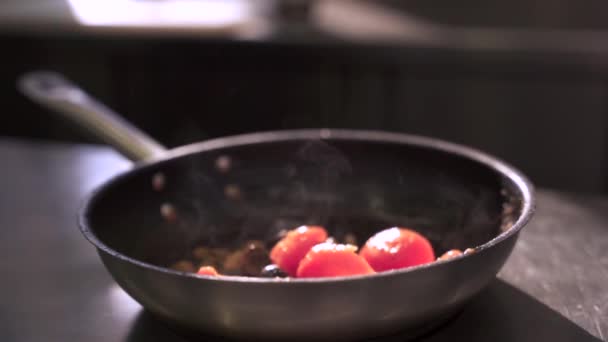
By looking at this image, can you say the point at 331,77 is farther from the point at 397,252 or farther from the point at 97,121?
the point at 397,252

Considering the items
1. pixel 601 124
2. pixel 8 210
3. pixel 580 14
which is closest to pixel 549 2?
pixel 580 14

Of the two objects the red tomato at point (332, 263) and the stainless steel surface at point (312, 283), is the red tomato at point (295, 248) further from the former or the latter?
the stainless steel surface at point (312, 283)

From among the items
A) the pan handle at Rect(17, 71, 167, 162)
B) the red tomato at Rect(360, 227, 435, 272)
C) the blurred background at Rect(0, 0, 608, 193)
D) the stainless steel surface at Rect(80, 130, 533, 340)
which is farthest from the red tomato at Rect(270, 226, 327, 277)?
the blurred background at Rect(0, 0, 608, 193)

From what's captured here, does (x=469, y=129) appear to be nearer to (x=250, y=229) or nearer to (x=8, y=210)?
(x=250, y=229)

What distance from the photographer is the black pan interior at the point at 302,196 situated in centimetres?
100

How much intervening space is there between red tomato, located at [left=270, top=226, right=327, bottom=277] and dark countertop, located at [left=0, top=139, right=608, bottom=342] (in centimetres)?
17

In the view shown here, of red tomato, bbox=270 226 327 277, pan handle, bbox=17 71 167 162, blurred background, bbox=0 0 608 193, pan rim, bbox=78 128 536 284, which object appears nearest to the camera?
pan rim, bbox=78 128 536 284

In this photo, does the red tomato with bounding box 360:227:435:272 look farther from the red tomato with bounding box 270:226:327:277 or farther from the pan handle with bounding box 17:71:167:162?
the pan handle with bounding box 17:71:167:162

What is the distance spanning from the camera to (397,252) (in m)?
0.85

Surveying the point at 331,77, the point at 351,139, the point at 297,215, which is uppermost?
the point at 351,139

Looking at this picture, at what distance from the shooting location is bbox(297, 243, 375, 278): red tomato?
78 centimetres

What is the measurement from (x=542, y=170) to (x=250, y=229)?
1415 mm

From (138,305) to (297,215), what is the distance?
31cm

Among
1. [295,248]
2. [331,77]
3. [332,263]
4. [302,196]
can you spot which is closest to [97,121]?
[302,196]
